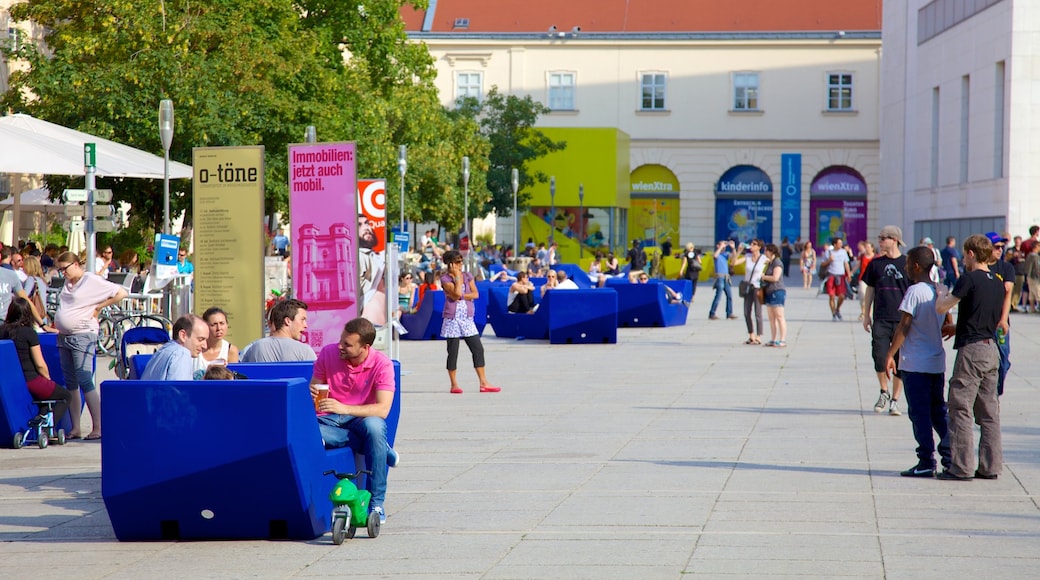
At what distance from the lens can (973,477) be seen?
10297 millimetres

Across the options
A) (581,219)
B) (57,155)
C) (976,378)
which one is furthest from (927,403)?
(581,219)

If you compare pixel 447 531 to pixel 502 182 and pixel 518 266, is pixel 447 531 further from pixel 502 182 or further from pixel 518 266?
pixel 502 182

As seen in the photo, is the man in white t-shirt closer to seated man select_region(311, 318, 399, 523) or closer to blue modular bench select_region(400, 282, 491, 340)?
blue modular bench select_region(400, 282, 491, 340)

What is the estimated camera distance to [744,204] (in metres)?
68.1

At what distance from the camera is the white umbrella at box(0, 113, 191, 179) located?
16984 mm

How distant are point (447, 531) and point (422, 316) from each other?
17545 mm

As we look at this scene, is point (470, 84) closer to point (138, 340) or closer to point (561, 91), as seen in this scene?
point (561, 91)

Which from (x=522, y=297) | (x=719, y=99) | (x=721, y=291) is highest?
(x=719, y=99)

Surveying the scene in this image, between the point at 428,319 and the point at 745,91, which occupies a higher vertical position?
the point at 745,91

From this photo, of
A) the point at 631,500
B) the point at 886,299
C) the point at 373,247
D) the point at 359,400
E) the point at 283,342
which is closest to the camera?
the point at 359,400

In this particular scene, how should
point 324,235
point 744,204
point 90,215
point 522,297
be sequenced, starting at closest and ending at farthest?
point 324,235 → point 90,215 → point 522,297 → point 744,204

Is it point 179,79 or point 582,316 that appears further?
point 179,79

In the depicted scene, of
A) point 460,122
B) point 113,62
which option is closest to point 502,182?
point 460,122

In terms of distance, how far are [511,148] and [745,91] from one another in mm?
15594
